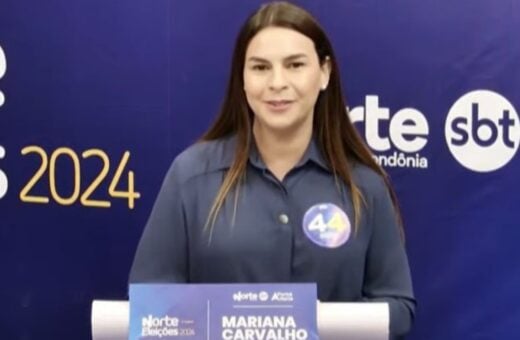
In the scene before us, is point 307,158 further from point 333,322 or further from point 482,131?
point 482,131

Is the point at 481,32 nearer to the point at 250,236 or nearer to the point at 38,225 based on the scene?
the point at 250,236

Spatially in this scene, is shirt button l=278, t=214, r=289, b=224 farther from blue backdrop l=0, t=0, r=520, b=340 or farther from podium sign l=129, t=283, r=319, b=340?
blue backdrop l=0, t=0, r=520, b=340

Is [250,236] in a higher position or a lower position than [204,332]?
higher

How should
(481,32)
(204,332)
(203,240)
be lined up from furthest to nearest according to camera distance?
1. (481,32)
2. (203,240)
3. (204,332)

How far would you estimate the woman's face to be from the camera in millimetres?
1094

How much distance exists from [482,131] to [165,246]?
0.91m

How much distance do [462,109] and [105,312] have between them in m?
1.10

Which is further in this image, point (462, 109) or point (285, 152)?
point (462, 109)

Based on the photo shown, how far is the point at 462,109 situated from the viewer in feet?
5.76

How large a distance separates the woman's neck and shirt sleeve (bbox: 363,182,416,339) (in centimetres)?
13

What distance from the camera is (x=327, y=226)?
115cm

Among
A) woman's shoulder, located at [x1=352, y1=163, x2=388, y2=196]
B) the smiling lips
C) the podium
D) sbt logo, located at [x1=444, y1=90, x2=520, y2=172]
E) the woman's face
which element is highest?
sbt logo, located at [x1=444, y1=90, x2=520, y2=172]

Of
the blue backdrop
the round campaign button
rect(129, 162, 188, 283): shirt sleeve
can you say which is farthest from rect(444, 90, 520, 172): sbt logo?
rect(129, 162, 188, 283): shirt sleeve

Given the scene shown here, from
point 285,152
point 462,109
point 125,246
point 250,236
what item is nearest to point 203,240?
point 250,236
